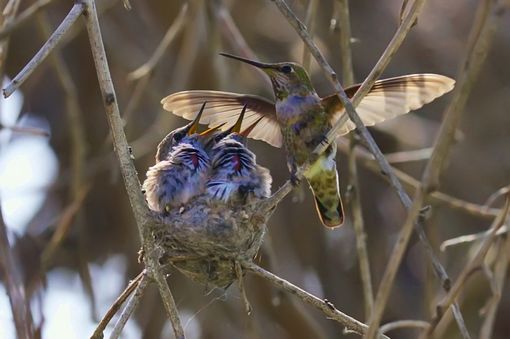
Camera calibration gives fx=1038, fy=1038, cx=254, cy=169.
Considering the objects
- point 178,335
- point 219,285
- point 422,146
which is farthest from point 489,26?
point 422,146

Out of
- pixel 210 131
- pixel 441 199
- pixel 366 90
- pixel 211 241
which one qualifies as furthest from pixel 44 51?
pixel 441 199

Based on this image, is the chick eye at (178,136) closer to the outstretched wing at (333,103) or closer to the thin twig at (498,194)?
the outstretched wing at (333,103)

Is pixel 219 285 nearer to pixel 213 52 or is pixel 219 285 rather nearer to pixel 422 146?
pixel 213 52

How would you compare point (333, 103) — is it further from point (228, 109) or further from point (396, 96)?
point (228, 109)

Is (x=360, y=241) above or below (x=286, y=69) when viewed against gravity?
below

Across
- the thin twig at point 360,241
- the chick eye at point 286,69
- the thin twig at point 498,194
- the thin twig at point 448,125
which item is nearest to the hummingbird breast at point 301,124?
the chick eye at point 286,69

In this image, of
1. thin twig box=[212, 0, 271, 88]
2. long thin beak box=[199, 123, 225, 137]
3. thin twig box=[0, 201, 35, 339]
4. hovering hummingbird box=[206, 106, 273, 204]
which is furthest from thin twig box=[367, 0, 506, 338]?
thin twig box=[212, 0, 271, 88]

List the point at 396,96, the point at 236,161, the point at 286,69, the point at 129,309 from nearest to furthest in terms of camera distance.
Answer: the point at 129,309, the point at 396,96, the point at 236,161, the point at 286,69
